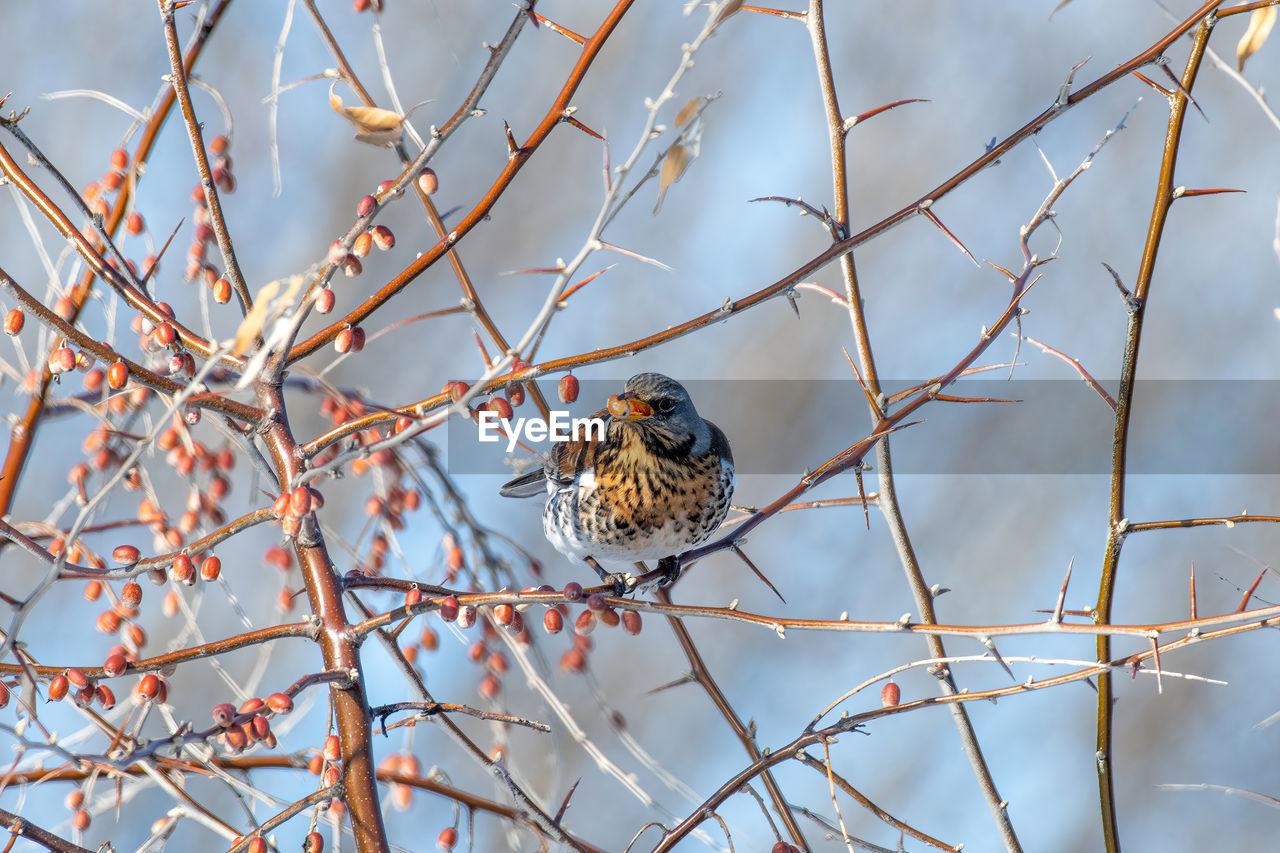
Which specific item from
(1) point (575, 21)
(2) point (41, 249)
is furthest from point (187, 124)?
(1) point (575, 21)

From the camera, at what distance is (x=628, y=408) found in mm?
2568

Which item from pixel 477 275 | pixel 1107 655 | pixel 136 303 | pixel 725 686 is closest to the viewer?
pixel 136 303

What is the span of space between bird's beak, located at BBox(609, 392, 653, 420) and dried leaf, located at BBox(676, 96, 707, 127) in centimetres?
128

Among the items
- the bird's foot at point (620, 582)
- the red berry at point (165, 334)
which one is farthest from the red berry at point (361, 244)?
the bird's foot at point (620, 582)

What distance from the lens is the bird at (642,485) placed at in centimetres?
254

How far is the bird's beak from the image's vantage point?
8.27 ft

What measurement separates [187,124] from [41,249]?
407 mm

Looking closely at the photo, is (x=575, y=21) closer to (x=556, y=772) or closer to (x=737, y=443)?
(x=737, y=443)

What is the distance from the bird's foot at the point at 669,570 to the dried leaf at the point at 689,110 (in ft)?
4.22

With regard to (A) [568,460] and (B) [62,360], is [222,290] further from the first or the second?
(A) [568,460]

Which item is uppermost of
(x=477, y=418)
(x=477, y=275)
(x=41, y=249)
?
(x=477, y=275)

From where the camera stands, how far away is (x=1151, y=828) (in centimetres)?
568

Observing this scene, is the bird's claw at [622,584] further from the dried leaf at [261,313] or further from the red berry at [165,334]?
the dried leaf at [261,313]

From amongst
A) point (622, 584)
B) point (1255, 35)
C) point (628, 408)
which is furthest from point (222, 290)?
point (1255, 35)
